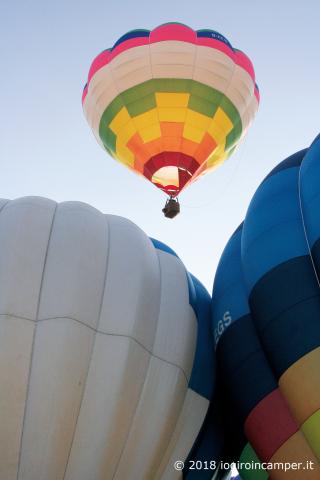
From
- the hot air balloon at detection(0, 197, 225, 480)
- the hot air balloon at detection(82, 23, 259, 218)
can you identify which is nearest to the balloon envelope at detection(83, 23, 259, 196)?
the hot air balloon at detection(82, 23, 259, 218)

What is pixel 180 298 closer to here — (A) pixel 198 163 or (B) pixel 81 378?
(B) pixel 81 378

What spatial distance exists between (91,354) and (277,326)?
130cm

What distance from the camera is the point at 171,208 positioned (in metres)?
9.95

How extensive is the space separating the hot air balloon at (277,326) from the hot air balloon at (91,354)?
0.40 metres

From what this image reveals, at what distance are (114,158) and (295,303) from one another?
241 inches

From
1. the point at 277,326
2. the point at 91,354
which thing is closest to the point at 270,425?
the point at 277,326

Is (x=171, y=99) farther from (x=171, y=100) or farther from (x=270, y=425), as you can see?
(x=270, y=425)

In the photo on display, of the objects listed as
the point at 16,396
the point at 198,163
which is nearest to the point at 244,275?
the point at 16,396

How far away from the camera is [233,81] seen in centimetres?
947

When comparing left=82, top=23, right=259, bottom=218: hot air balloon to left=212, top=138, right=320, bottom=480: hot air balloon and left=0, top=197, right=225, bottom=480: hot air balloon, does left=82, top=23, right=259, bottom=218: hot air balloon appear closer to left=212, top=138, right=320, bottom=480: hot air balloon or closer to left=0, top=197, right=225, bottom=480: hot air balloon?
left=212, top=138, right=320, bottom=480: hot air balloon

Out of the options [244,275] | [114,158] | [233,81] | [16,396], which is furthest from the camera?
[114,158]

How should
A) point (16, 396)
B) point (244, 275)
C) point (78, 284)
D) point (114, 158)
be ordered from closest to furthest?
point (16, 396) < point (78, 284) < point (244, 275) < point (114, 158)

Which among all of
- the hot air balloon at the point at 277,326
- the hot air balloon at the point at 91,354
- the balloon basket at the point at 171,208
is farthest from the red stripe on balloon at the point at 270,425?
the balloon basket at the point at 171,208

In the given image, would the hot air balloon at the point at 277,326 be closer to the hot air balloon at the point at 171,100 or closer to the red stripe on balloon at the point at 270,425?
the red stripe on balloon at the point at 270,425
